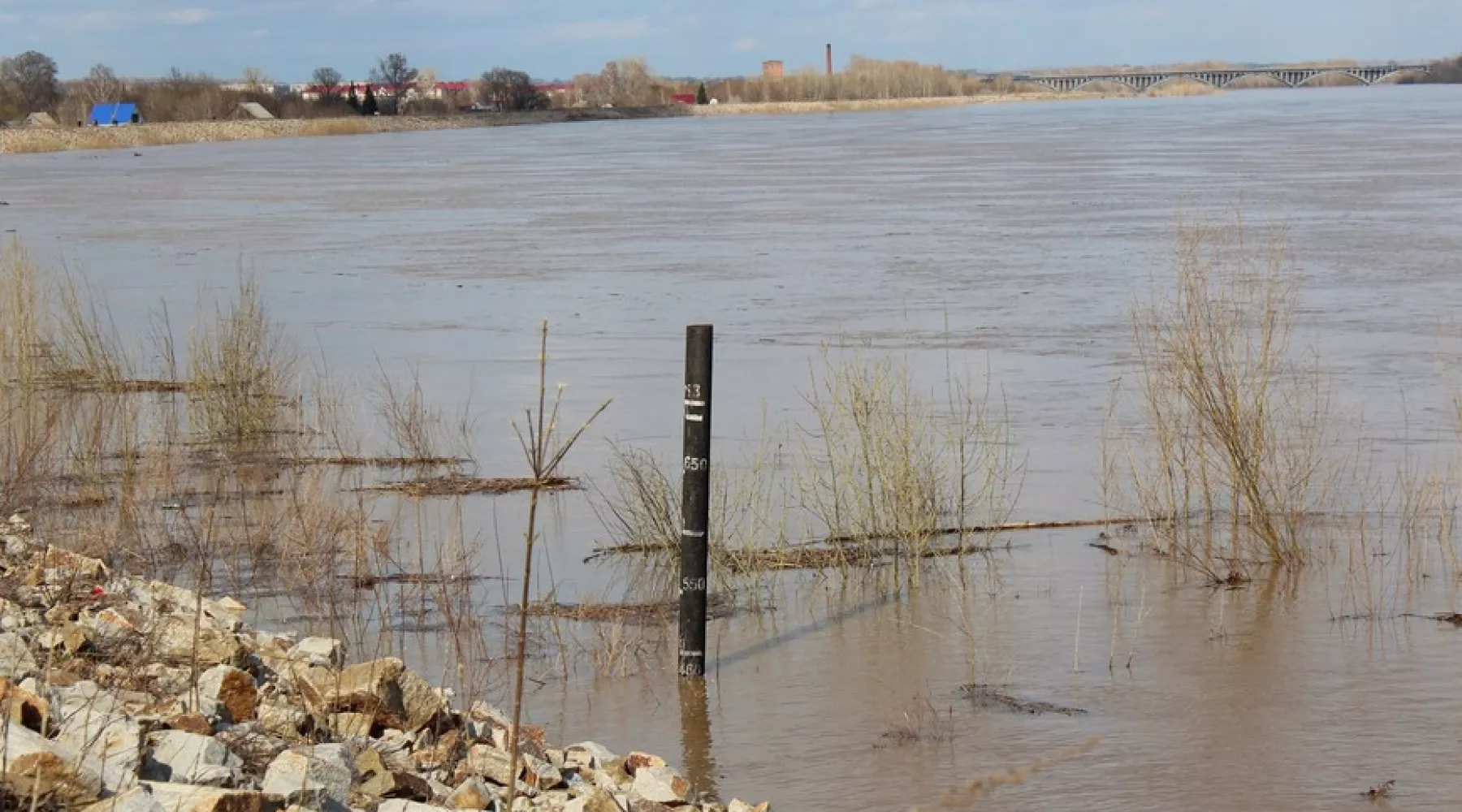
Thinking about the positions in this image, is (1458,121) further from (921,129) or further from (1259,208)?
(1259,208)

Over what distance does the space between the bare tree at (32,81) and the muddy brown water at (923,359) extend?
106140 millimetres

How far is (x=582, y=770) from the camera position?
20.7 feet

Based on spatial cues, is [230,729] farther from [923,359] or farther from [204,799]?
[923,359]

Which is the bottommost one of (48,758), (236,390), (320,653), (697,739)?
(697,739)

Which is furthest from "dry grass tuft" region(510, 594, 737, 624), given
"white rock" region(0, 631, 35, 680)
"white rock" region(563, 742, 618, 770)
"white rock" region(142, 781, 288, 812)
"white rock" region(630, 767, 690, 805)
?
"white rock" region(142, 781, 288, 812)

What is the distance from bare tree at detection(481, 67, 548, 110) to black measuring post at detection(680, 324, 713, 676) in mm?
156950

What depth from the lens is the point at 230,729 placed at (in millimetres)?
5801

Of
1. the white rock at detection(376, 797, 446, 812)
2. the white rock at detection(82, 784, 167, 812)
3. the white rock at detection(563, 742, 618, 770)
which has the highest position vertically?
the white rock at detection(82, 784, 167, 812)

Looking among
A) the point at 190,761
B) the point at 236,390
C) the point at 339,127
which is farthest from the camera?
the point at 339,127

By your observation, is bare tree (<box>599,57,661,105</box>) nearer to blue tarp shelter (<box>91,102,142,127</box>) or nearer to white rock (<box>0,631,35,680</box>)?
blue tarp shelter (<box>91,102,142,127</box>)

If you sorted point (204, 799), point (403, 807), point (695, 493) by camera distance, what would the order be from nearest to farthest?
point (204, 799) < point (403, 807) < point (695, 493)

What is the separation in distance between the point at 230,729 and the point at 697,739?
244cm

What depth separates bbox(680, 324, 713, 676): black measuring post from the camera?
7594 mm

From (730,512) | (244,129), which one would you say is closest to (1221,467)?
(730,512)
